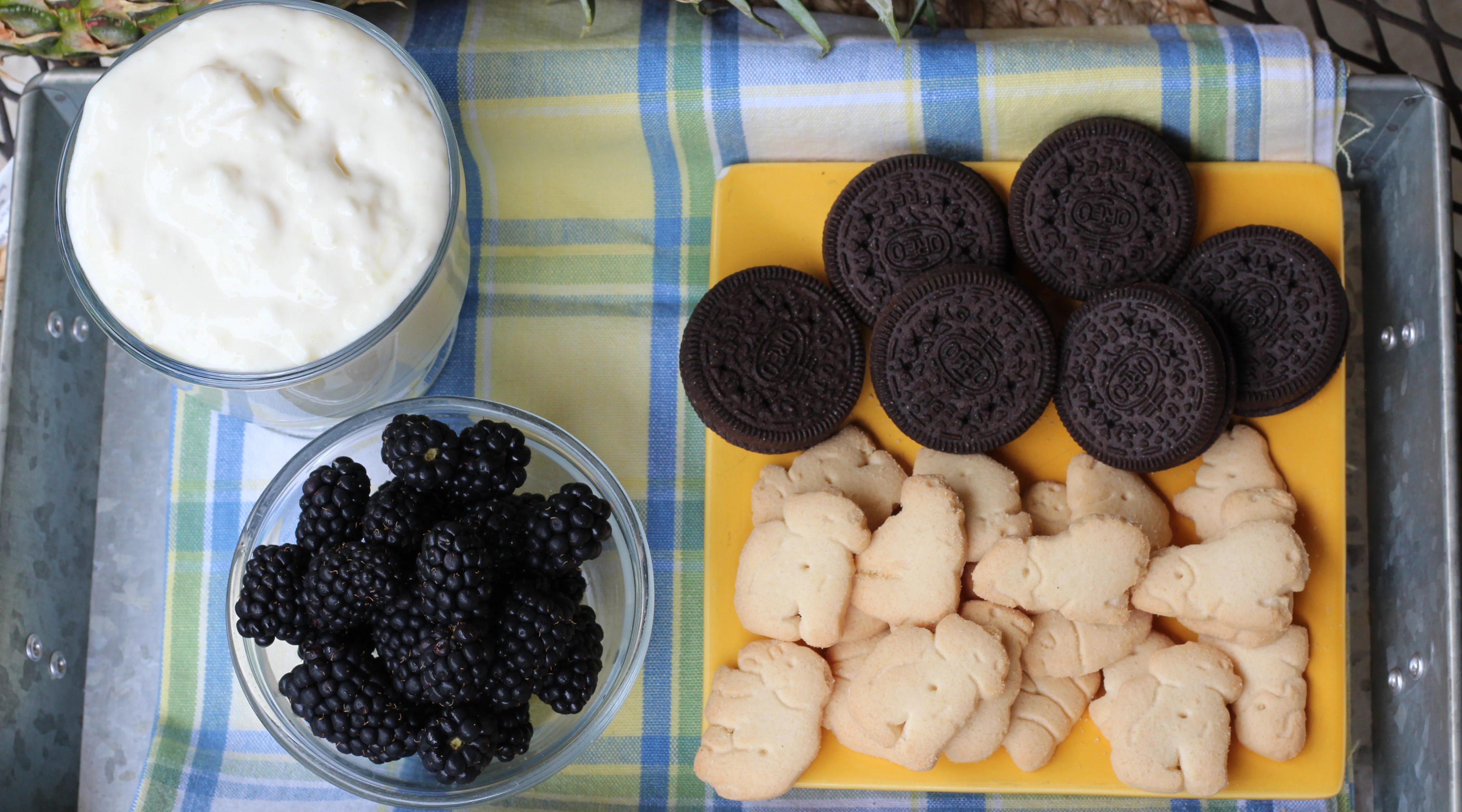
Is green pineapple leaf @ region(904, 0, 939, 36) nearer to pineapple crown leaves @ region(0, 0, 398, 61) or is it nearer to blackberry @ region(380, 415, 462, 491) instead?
pineapple crown leaves @ region(0, 0, 398, 61)

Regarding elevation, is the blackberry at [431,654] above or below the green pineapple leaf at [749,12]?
below

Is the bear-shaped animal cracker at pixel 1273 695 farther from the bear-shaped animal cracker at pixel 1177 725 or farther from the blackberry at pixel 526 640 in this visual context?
the blackberry at pixel 526 640

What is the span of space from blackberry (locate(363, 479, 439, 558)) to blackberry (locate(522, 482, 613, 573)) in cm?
10

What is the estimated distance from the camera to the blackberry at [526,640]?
966 millimetres

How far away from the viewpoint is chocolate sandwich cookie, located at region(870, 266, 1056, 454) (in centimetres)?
111

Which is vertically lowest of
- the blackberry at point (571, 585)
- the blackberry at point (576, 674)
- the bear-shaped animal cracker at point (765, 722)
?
the bear-shaped animal cracker at point (765, 722)

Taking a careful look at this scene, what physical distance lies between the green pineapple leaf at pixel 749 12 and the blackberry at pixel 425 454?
1.64ft

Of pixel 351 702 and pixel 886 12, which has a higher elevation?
pixel 886 12

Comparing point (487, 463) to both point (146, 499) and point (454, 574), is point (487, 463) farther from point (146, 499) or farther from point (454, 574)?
point (146, 499)

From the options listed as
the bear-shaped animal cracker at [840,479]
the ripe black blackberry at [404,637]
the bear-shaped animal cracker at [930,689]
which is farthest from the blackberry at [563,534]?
the bear-shaped animal cracker at [930,689]

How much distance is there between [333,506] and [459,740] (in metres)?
0.25

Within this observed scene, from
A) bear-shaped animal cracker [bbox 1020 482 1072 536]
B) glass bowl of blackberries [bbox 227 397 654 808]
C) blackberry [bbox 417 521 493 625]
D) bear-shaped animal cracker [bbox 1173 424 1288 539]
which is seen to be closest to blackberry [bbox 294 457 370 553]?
glass bowl of blackberries [bbox 227 397 654 808]

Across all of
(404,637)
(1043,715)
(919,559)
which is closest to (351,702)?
(404,637)

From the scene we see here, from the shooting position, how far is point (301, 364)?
954 millimetres
